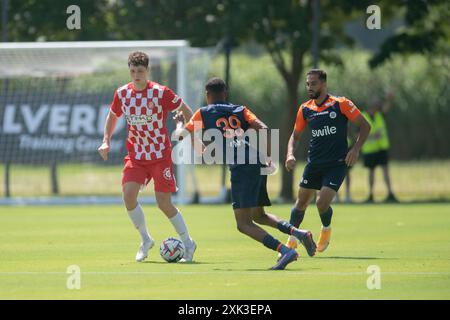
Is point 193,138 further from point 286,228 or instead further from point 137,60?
point 286,228

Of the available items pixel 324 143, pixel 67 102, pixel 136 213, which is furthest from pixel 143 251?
pixel 67 102

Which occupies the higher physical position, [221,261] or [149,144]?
[149,144]

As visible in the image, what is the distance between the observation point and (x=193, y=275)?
11.2 m

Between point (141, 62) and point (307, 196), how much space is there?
2.73m

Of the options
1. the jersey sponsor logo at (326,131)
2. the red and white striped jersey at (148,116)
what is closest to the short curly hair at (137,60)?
the red and white striped jersey at (148,116)

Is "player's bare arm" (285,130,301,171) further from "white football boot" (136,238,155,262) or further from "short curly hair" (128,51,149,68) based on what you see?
"short curly hair" (128,51,149,68)

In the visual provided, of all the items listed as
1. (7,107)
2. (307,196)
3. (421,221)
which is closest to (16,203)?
(7,107)

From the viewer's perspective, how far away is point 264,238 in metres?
11.7

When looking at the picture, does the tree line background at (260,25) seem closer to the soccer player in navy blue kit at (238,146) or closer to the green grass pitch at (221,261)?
the green grass pitch at (221,261)

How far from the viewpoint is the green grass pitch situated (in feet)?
32.5

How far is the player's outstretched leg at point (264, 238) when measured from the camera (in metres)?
11.5

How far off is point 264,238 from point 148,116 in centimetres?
217

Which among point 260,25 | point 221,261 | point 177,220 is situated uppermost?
point 260,25

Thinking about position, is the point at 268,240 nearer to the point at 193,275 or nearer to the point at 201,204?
the point at 193,275
